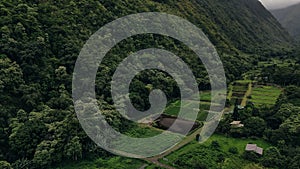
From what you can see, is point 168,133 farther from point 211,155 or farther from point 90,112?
point 90,112

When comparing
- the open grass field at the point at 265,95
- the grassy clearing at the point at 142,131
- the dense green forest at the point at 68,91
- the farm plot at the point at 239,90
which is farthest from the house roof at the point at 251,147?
the farm plot at the point at 239,90

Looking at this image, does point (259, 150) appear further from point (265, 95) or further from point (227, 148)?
point (265, 95)

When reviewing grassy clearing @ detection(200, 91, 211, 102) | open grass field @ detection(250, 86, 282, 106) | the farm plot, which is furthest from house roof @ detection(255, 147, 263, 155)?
the farm plot

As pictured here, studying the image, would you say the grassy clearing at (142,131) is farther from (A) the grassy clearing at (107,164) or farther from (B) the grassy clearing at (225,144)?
(A) the grassy clearing at (107,164)

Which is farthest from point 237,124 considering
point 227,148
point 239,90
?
point 239,90

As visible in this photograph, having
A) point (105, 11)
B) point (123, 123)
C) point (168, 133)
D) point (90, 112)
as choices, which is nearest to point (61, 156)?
point (90, 112)

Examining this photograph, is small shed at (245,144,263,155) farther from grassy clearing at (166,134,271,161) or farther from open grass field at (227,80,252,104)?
open grass field at (227,80,252,104)

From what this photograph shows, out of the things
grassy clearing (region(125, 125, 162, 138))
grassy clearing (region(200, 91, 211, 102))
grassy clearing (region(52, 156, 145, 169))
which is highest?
grassy clearing (region(200, 91, 211, 102))
